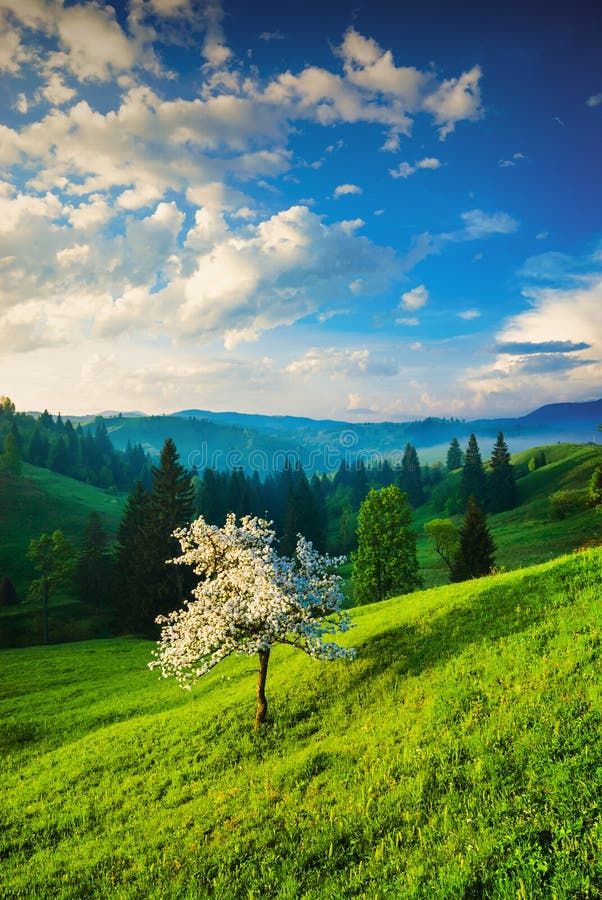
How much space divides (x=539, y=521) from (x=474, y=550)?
1962 inches

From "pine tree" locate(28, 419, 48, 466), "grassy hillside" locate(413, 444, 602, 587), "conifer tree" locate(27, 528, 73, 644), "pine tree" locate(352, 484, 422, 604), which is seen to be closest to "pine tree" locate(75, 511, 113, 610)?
"conifer tree" locate(27, 528, 73, 644)

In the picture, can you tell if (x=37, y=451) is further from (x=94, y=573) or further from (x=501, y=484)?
(x=501, y=484)

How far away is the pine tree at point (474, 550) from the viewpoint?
166ft

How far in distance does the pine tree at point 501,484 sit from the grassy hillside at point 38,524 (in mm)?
101728

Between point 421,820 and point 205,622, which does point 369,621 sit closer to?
point 205,622

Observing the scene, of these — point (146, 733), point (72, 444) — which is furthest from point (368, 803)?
point (72, 444)

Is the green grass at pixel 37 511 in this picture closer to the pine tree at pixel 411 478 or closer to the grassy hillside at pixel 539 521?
the grassy hillside at pixel 539 521

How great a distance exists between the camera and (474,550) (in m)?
51.3

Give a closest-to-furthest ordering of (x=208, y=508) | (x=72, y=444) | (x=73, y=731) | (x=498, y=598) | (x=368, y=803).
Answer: (x=368, y=803) → (x=498, y=598) → (x=73, y=731) → (x=208, y=508) → (x=72, y=444)

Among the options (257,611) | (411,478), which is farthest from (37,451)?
(257,611)

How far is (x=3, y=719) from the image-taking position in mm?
25109

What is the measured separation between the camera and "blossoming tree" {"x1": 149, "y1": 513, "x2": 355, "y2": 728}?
15.2 m

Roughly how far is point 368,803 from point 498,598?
1092cm

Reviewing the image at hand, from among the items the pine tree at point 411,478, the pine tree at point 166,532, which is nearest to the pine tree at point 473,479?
the pine tree at point 411,478
